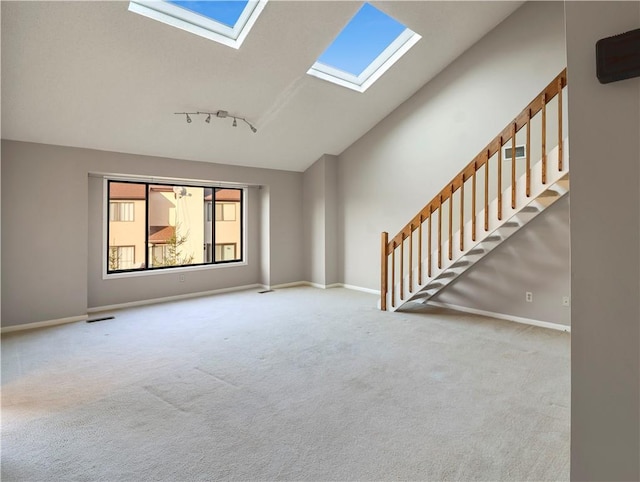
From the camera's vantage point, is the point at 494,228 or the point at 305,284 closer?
the point at 494,228

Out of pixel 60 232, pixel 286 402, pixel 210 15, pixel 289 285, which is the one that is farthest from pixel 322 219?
pixel 286 402

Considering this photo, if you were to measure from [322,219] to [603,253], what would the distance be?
563 cm

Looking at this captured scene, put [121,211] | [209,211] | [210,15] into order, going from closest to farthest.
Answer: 1. [210,15]
2. [121,211]
3. [209,211]

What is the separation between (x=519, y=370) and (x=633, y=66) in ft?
8.50

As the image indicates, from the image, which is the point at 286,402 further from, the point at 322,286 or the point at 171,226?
the point at 171,226

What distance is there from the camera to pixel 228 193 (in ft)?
22.3

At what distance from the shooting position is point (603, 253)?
3.87 feet

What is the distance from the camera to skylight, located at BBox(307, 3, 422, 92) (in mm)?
4473

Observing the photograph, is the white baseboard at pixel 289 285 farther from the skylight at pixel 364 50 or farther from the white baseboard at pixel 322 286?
the skylight at pixel 364 50

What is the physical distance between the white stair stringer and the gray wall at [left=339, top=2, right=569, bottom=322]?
34cm

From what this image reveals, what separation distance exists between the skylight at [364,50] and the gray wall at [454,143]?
822 millimetres

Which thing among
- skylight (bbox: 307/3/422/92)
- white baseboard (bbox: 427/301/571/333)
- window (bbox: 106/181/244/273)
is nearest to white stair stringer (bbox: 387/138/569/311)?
white baseboard (bbox: 427/301/571/333)

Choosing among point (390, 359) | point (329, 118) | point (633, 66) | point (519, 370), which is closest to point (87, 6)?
point (329, 118)

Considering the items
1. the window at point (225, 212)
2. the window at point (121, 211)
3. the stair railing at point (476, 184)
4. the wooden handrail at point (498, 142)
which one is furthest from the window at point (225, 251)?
the wooden handrail at point (498, 142)
